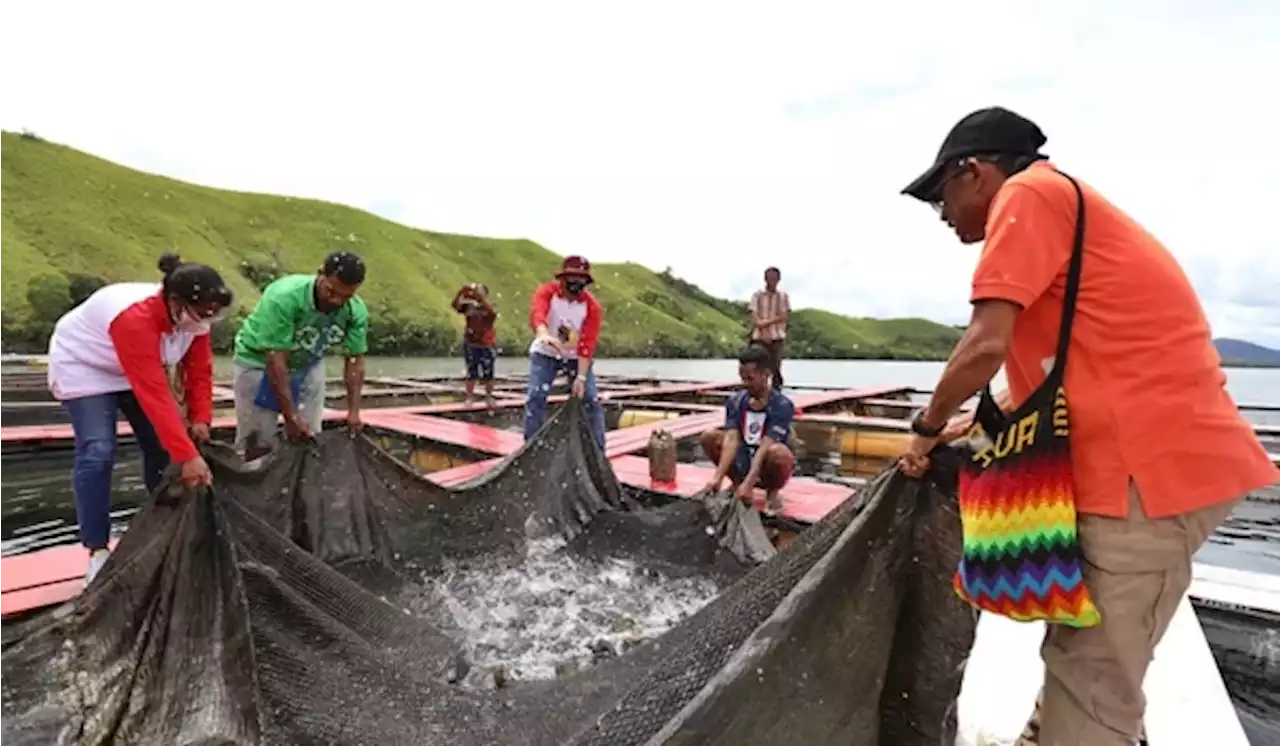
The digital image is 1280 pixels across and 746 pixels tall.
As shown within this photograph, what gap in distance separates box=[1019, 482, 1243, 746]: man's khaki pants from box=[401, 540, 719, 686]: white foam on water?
2.03m

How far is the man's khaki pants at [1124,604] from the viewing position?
149cm

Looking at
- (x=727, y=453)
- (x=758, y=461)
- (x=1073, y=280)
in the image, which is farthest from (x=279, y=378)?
(x=1073, y=280)

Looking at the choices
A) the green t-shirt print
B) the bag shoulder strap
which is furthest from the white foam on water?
the bag shoulder strap

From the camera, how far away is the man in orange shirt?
4.82 feet

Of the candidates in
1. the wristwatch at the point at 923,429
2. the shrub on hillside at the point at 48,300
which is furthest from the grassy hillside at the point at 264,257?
the wristwatch at the point at 923,429

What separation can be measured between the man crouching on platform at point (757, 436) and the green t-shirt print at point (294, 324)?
2.47 m

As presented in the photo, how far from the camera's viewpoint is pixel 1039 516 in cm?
151

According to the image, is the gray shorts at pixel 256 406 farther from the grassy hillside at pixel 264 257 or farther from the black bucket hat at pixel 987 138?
the grassy hillside at pixel 264 257

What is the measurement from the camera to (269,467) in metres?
3.56

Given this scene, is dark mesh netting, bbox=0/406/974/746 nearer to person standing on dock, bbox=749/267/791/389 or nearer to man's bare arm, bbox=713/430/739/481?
man's bare arm, bbox=713/430/739/481

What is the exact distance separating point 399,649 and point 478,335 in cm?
867

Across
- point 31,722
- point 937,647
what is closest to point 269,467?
point 31,722

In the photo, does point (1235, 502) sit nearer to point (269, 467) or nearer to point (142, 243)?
point (269, 467)

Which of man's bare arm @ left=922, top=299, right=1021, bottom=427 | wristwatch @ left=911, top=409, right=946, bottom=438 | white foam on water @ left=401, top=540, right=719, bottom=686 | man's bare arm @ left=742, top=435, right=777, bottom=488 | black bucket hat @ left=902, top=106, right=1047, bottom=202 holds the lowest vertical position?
white foam on water @ left=401, top=540, right=719, bottom=686
